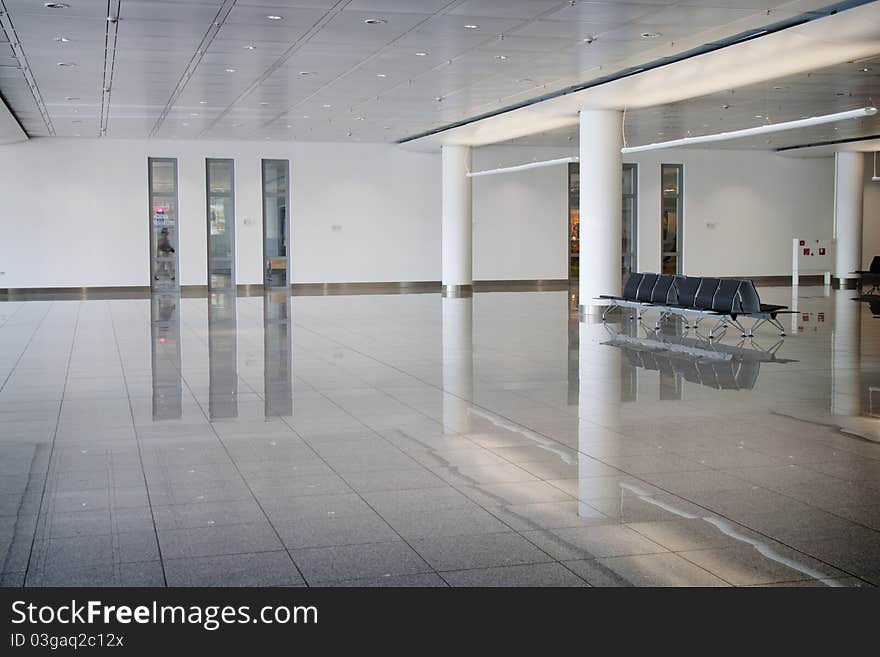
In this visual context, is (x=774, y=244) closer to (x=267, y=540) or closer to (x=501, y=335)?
(x=501, y=335)

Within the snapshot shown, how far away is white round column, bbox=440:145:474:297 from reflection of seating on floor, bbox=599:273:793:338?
37.2 ft

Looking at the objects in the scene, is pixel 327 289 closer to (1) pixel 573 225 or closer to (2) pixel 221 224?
(2) pixel 221 224

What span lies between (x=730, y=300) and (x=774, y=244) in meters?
23.1

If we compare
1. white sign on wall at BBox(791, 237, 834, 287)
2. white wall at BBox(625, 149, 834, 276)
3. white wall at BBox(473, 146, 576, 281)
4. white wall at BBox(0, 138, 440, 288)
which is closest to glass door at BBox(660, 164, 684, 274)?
white wall at BBox(625, 149, 834, 276)

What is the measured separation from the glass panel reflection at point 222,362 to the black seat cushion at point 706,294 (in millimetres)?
7833

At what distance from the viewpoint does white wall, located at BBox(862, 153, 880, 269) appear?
39.5 metres

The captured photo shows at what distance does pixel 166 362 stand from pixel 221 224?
822 inches

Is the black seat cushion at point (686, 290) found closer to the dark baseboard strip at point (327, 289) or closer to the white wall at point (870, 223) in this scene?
the dark baseboard strip at point (327, 289)

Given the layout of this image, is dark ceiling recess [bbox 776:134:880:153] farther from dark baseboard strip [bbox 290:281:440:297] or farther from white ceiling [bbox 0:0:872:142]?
dark baseboard strip [bbox 290:281:440:297]

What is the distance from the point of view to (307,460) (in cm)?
795

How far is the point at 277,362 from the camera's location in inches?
567

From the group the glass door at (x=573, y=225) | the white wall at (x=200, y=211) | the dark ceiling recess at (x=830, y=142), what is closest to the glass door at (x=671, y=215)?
the glass door at (x=573, y=225)

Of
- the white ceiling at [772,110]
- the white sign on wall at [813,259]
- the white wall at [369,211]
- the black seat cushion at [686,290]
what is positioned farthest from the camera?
the white sign on wall at [813,259]

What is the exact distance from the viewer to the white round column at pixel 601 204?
75.3ft
